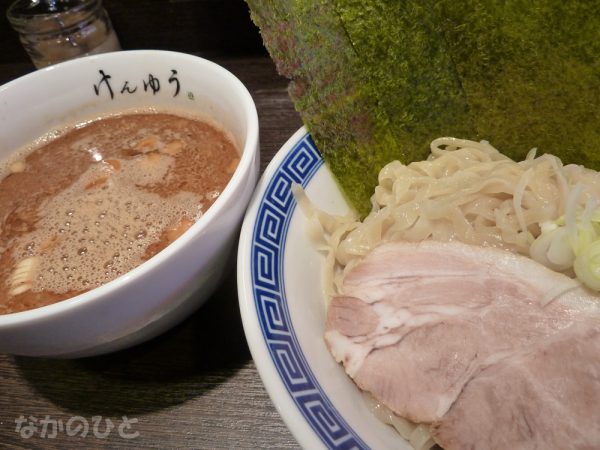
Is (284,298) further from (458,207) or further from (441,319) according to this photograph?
(458,207)

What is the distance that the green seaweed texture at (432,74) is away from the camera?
54.9 inches

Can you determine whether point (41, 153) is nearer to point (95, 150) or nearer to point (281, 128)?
point (95, 150)

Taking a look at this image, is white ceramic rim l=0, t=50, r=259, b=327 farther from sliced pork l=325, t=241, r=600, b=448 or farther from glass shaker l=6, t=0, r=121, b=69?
glass shaker l=6, t=0, r=121, b=69

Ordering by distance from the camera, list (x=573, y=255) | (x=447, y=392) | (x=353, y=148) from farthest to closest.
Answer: (x=353, y=148), (x=573, y=255), (x=447, y=392)

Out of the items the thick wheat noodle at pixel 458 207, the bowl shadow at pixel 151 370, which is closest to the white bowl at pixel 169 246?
the bowl shadow at pixel 151 370

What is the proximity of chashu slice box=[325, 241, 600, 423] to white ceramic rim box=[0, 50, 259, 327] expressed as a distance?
16.1 inches

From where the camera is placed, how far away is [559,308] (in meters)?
1.24

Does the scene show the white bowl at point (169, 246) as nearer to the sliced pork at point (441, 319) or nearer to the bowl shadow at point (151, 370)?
the bowl shadow at point (151, 370)

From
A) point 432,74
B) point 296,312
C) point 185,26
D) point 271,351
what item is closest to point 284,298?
point 296,312

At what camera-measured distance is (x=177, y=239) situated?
3.60ft

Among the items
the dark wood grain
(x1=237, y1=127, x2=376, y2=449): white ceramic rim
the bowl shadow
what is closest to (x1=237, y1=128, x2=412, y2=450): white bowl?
(x1=237, y1=127, x2=376, y2=449): white ceramic rim

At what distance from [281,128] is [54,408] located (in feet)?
4.32

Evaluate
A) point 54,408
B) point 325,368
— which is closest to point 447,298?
point 325,368

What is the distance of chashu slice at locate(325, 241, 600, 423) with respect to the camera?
1189 millimetres
